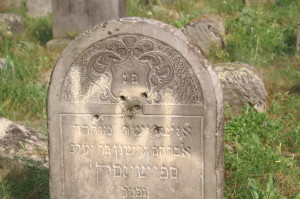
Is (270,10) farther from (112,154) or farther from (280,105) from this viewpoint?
(112,154)

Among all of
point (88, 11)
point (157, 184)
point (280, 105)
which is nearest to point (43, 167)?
point (157, 184)

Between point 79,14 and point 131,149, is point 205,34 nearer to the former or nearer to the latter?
point 79,14

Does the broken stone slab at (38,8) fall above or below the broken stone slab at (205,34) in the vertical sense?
above

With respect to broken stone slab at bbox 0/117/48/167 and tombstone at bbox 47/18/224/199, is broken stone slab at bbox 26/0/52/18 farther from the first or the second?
tombstone at bbox 47/18/224/199

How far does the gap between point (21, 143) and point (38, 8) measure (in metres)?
6.41

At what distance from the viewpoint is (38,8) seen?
32.7 feet

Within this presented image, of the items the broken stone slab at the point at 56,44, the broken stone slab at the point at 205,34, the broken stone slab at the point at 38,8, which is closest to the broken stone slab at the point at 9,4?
the broken stone slab at the point at 38,8

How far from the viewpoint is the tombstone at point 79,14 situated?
286 inches

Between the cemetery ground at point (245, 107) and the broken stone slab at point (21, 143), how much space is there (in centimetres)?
10

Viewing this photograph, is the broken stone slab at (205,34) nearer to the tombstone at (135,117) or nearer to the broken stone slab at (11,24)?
the broken stone slab at (11,24)

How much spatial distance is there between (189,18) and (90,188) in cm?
615

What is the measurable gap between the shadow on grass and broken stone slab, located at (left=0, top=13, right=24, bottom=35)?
455 centimetres

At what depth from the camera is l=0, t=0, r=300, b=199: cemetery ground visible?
368 cm

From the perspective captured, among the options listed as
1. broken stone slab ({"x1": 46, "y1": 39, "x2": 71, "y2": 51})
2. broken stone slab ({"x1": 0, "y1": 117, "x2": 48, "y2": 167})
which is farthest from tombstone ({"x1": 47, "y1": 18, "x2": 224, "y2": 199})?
broken stone slab ({"x1": 46, "y1": 39, "x2": 71, "y2": 51})
